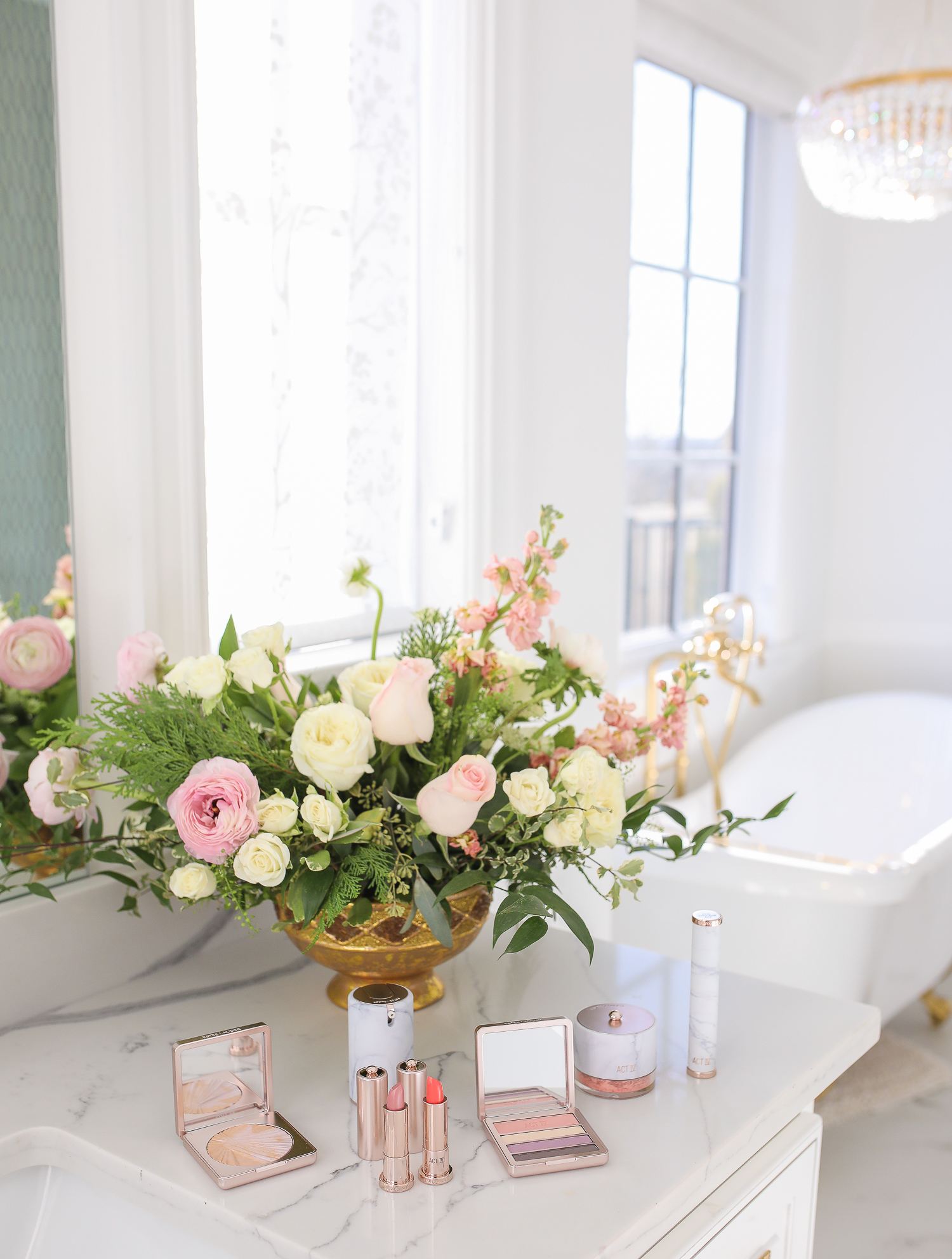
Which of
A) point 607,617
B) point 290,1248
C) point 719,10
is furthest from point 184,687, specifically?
point 719,10

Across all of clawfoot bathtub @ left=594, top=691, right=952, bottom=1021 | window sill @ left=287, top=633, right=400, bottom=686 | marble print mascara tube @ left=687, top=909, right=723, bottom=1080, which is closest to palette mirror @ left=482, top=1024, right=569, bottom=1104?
marble print mascara tube @ left=687, top=909, right=723, bottom=1080

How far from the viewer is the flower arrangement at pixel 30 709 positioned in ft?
3.58

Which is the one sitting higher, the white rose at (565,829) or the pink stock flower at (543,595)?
the pink stock flower at (543,595)

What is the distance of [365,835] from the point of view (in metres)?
0.95

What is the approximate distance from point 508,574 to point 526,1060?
415 mm

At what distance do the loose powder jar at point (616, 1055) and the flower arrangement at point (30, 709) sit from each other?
0.51 metres

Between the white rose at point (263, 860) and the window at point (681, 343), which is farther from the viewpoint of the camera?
the window at point (681, 343)

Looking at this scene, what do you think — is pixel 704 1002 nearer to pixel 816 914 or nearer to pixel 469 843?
pixel 469 843

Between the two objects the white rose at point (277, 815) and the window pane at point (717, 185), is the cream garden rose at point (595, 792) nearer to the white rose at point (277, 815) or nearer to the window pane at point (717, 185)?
the white rose at point (277, 815)

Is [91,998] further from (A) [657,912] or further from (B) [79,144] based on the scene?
(A) [657,912]

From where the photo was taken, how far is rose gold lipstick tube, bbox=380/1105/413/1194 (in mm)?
800

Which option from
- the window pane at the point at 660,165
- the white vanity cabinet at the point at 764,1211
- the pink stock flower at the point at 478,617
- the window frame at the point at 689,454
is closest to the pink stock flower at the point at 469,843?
the pink stock flower at the point at 478,617

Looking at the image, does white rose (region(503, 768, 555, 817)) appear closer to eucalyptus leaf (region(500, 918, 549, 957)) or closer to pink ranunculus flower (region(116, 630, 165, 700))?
eucalyptus leaf (region(500, 918, 549, 957))

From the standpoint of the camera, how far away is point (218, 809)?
2.99 feet
